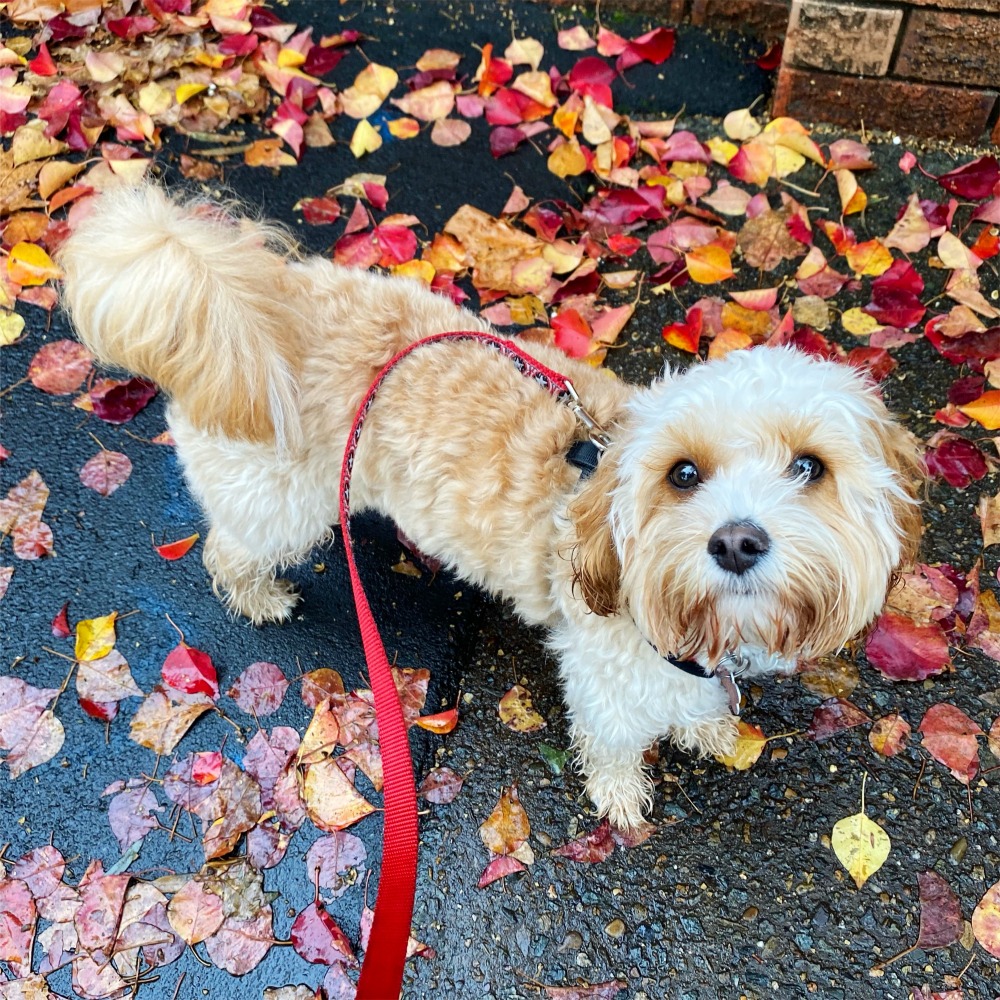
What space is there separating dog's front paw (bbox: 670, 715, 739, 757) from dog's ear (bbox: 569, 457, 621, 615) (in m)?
0.98

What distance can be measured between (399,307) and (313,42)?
123 inches

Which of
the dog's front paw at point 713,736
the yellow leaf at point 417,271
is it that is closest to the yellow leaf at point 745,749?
the dog's front paw at point 713,736

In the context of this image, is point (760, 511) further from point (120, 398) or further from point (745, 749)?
point (120, 398)

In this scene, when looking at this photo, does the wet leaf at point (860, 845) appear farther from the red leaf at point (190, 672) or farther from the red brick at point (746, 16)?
the red brick at point (746, 16)

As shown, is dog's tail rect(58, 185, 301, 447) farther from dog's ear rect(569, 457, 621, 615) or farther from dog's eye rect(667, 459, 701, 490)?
dog's eye rect(667, 459, 701, 490)

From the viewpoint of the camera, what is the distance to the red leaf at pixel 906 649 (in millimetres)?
2906

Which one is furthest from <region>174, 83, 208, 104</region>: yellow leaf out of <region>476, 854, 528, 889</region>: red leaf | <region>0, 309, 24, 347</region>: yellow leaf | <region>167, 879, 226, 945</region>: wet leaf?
<region>476, 854, 528, 889</region>: red leaf

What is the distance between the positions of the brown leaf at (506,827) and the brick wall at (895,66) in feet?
12.6

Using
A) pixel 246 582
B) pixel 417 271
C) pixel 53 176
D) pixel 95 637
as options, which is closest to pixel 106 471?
pixel 95 637

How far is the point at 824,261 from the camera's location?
3.89 metres

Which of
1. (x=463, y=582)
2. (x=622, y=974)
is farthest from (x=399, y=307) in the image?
(x=622, y=974)

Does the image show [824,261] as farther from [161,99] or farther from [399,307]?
[161,99]

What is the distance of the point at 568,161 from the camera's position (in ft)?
14.2

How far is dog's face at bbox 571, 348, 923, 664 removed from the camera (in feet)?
5.80
